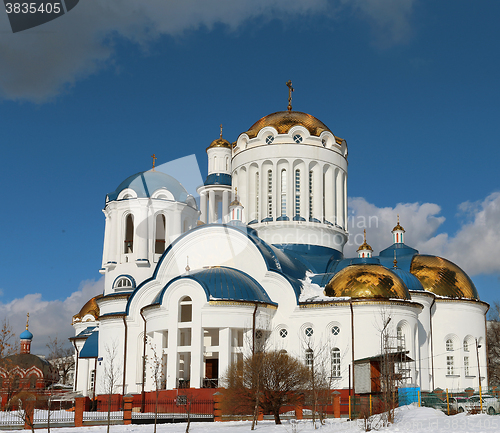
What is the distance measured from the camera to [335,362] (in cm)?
2370

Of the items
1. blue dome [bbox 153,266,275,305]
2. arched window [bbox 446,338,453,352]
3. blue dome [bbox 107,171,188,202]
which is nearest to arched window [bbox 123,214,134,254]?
blue dome [bbox 107,171,188,202]

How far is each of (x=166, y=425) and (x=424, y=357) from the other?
1125cm

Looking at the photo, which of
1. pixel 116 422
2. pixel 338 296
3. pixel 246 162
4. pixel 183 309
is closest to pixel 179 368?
pixel 183 309

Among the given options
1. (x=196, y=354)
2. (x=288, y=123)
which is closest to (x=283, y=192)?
(x=288, y=123)

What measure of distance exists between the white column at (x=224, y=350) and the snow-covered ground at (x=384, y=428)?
3086 millimetres

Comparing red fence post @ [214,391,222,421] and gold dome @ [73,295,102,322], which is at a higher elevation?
gold dome @ [73,295,102,322]

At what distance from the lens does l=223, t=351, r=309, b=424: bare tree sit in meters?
18.8

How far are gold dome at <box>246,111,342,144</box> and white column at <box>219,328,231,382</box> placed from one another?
11065 millimetres

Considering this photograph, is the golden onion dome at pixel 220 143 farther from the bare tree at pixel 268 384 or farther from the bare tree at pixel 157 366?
the bare tree at pixel 268 384

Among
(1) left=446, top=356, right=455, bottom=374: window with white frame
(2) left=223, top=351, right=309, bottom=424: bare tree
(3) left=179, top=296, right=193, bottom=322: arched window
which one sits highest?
(3) left=179, top=296, right=193, bottom=322: arched window

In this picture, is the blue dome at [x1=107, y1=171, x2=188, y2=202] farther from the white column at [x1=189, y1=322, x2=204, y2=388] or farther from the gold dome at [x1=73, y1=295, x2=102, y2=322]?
the white column at [x1=189, y1=322, x2=204, y2=388]

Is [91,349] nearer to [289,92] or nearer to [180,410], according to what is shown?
[180,410]

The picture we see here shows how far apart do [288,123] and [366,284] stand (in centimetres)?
981

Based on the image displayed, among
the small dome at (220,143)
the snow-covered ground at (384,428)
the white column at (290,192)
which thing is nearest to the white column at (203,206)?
the small dome at (220,143)
